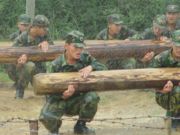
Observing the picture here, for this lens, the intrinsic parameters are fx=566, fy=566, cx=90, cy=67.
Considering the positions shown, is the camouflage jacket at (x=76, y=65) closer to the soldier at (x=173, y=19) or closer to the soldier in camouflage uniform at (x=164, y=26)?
the soldier in camouflage uniform at (x=164, y=26)

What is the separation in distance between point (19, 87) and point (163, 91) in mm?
3668

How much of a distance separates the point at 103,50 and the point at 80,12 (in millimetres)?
6642

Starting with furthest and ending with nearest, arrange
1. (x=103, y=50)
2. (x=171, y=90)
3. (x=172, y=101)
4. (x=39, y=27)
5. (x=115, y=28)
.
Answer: (x=115, y=28) < (x=39, y=27) < (x=103, y=50) < (x=172, y=101) < (x=171, y=90)

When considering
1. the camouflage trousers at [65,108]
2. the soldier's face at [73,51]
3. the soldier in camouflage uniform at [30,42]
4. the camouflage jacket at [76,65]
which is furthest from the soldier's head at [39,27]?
the camouflage trousers at [65,108]

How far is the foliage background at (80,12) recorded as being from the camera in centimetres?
1603

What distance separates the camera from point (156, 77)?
7.43 metres

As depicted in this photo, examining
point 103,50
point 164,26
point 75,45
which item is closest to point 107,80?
point 75,45

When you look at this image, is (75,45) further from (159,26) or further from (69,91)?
(159,26)

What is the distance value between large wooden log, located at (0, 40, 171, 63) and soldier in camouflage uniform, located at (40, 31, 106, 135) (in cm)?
237

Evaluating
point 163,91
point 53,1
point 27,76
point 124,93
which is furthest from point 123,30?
point 53,1

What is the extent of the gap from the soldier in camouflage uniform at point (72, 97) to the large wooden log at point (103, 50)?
2372 mm

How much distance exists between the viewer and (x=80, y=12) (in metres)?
16.5

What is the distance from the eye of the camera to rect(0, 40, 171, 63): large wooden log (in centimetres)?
985

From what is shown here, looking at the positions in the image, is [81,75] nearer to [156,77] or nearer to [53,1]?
[156,77]
